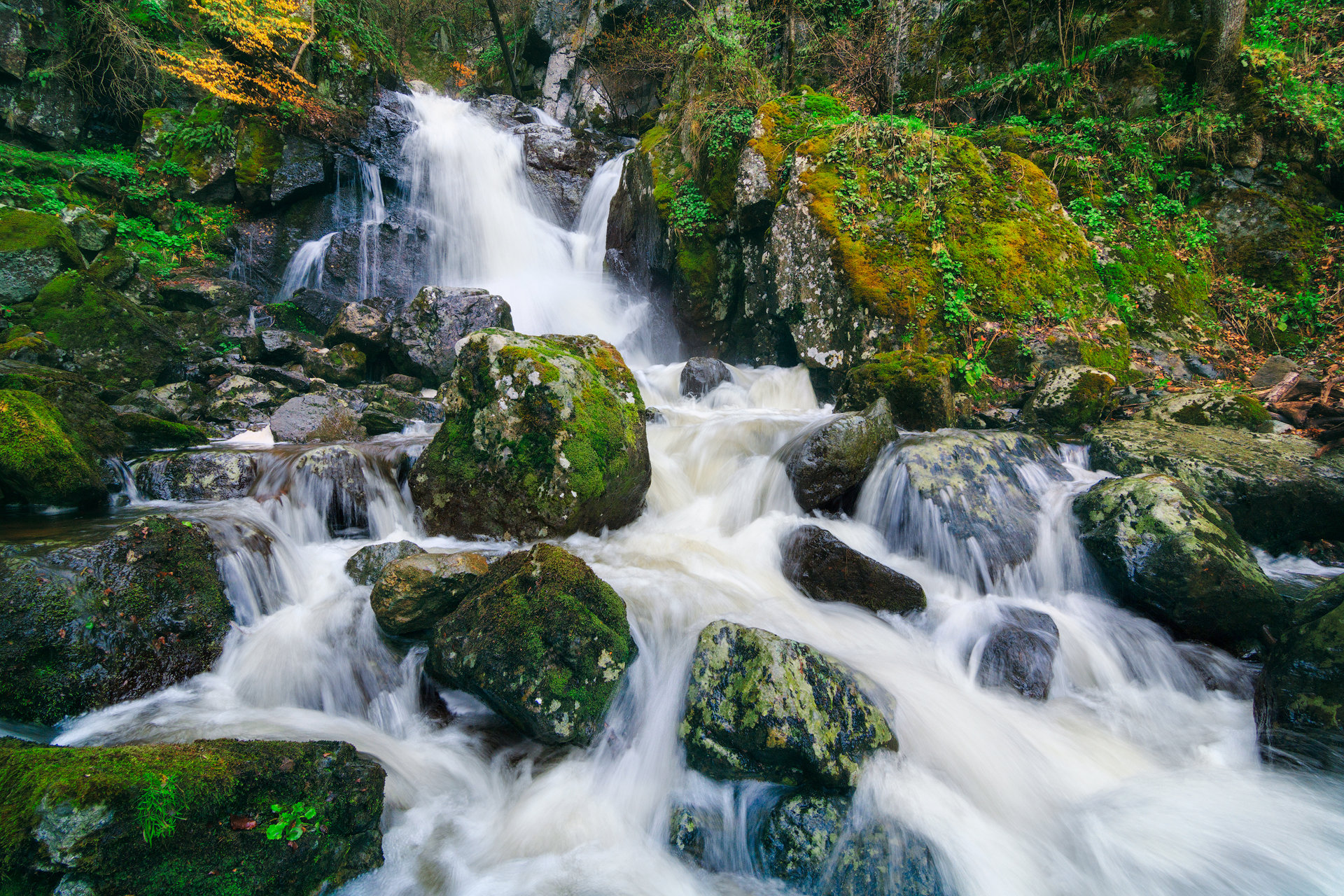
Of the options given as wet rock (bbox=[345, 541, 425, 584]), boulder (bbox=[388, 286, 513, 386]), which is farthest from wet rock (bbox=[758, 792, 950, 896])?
boulder (bbox=[388, 286, 513, 386])

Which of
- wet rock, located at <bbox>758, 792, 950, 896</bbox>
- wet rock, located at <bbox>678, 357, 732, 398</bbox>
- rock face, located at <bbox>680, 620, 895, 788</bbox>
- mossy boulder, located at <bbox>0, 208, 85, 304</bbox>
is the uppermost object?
mossy boulder, located at <bbox>0, 208, 85, 304</bbox>

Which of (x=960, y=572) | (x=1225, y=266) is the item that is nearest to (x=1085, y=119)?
(x=1225, y=266)

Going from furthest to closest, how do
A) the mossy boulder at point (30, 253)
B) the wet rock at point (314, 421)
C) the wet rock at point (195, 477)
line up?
the mossy boulder at point (30, 253) → the wet rock at point (314, 421) → the wet rock at point (195, 477)

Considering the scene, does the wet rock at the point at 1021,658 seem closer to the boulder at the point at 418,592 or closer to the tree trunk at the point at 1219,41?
the boulder at the point at 418,592

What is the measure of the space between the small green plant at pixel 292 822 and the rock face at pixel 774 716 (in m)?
1.64

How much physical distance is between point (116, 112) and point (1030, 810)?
19255 mm

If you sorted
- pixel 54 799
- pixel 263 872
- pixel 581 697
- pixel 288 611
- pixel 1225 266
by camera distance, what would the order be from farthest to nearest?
pixel 1225 266 < pixel 288 611 < pixel 581 697 < pixel 263 872 < pixel 54 799

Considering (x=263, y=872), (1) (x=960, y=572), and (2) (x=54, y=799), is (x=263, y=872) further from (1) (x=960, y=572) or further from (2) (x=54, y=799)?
(1) (x=960, y=572)

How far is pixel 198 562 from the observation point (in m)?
3.53

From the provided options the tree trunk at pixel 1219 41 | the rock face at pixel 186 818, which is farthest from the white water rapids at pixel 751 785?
the tree trunk at pixel 1219 41

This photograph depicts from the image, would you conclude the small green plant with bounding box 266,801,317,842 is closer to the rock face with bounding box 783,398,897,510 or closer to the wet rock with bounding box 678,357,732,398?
the rock face with bounding box 783,398,897,510

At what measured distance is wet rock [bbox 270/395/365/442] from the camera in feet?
21.9

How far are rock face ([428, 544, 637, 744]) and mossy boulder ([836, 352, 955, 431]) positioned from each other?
4.31 metres

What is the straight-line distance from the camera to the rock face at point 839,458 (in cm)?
511
